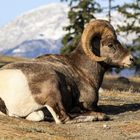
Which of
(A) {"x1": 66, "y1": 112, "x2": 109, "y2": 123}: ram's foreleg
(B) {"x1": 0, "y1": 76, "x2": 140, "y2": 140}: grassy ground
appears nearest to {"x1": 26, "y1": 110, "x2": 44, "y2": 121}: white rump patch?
(B) {"x1": 0, "y1": 76, "x2": 140, "y2": 140}: grassy ground

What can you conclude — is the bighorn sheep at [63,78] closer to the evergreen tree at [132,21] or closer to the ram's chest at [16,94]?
the ram's chest at [16,94]

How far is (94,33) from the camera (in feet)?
55.5

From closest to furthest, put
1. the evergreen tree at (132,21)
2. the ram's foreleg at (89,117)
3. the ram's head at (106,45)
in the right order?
1. the ram's foreleg at (89,117)
2. the ram's head at (106,45)
3. the evergreen tree at (132,21)

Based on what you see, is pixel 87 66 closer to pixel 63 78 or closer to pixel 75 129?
pixel 63 78

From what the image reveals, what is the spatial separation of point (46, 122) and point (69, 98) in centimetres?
122

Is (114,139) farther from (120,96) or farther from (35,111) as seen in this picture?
(120,96)

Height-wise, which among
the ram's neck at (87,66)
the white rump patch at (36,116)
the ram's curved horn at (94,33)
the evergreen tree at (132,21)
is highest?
the ram's curved horn at (94,33)

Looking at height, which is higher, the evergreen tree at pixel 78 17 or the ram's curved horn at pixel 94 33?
the ram's curved horn at pixel 94 33

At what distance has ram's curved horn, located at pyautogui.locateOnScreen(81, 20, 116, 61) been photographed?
16.7 meters

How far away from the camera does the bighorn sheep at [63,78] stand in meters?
14.5

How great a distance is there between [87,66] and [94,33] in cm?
93

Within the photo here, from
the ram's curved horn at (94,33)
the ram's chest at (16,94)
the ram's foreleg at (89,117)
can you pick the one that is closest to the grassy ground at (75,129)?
the ram's foreleg at (89,117)

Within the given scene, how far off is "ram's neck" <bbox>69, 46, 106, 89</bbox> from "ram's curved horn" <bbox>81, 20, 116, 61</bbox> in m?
0.19

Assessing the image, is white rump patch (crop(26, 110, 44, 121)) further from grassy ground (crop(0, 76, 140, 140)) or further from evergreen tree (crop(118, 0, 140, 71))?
evergreen tree (crop(118, 0, 140, 71))
